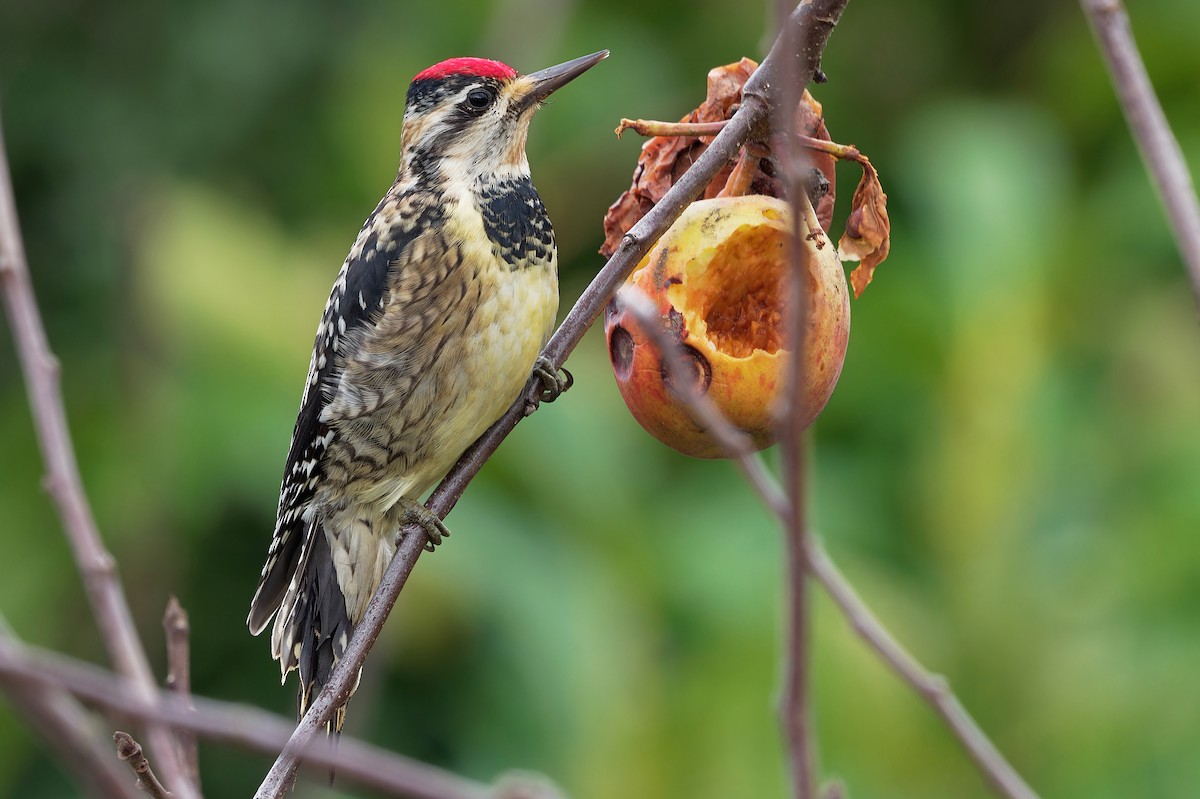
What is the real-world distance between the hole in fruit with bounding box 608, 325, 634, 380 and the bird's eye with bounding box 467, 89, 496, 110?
726 mm

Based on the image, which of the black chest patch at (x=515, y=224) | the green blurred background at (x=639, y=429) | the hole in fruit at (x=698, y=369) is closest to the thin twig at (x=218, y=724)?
the hole in fruit at (x=698, y=369)

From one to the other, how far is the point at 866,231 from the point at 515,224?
26.4 inches

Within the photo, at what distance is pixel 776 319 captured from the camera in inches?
61.1

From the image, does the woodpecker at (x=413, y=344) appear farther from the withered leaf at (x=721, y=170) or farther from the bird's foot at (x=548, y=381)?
the withered leaf at (x=721, y=170)

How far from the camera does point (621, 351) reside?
1507 millimetres

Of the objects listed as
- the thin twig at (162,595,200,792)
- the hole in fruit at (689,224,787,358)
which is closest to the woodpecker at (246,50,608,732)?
the hole in fruit at (689,224,787,358)

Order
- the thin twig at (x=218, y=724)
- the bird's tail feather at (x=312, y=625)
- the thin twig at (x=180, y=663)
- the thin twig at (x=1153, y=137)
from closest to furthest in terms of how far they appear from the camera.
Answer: the thin twig at (x=218, y=724), the thin twig at (x=1153, y=137), the thin twig at (x=180, y=663), the bird's tail feather at (x=312, y=625)

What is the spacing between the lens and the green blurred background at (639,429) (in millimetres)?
2879

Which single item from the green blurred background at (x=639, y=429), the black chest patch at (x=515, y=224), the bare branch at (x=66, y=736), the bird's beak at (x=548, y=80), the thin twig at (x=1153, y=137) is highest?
the thin twig at (x=1153, y=137)

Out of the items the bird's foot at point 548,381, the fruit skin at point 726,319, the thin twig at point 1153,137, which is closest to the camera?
the thin twig at point 1153,137

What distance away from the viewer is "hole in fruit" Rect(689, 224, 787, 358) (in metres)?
1.45

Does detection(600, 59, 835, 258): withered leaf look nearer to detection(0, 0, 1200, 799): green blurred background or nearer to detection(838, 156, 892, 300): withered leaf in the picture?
detection(838, 156, 892, 300): withered leaf

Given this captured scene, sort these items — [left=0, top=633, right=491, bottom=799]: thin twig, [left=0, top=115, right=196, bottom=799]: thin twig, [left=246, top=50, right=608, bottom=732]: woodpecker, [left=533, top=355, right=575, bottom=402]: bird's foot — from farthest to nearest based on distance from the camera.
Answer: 1. [left=246, top=50, right=608, bottom=732]: woodpecker
2. [left=533, top=355, right=575, bottom=402]: bird's foot
3. [left=0, top=115, right=196, bottom=799]: thin twig
4. [left=0, top=633, right=491, bottom=799]: thin twig

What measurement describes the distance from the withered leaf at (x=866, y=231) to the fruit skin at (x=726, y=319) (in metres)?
0.05
